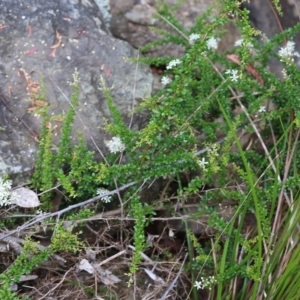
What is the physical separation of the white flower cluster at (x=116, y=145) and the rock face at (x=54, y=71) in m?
0.08

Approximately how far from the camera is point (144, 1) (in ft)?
7.53

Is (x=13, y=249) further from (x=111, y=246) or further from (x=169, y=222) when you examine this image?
(x=169, y=222)

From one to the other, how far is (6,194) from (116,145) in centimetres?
40

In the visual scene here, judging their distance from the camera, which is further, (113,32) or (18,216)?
(113,32)

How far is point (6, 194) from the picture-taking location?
1573 millimetres

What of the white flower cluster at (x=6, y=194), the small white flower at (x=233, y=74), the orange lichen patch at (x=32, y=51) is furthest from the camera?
the orange lichen patch at (x=32, y=51)

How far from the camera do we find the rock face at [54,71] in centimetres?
175

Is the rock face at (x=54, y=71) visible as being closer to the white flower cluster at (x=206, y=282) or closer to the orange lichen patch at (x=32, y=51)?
the orange lichen patch at (x=32, y=51)

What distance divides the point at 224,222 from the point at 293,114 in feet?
1.61

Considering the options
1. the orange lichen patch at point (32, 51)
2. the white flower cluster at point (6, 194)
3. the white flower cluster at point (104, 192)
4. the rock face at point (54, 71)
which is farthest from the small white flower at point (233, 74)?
the white flower cluster at point (6, 194)

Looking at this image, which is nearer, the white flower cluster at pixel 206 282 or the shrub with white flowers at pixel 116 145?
the white flower cluster at pixel 206 282

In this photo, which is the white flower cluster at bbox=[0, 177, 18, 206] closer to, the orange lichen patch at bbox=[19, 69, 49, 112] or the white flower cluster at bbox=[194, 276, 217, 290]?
the orange lichen patch at bbox=[19, 69, 49, 112]

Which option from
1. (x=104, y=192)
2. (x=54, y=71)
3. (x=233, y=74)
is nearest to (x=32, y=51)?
(x=54, y=71)

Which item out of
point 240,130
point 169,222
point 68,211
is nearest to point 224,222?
point 169,222
